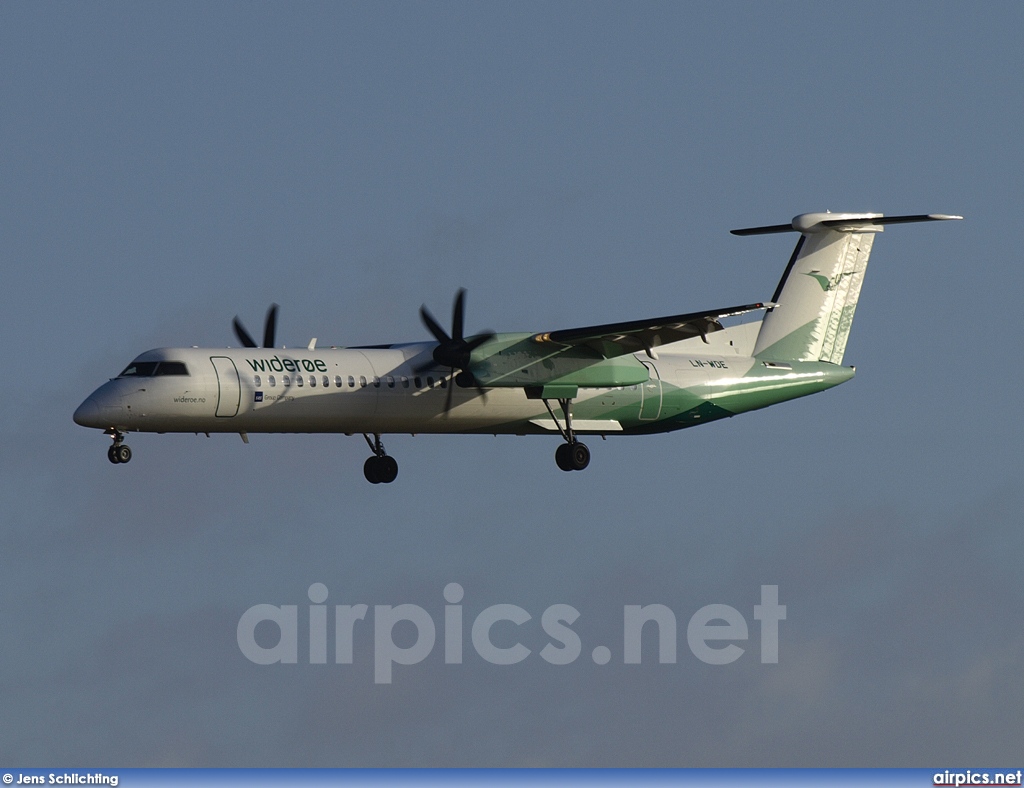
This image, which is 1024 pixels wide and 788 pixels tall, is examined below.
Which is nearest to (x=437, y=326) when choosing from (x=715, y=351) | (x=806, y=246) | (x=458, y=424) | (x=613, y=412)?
(x=458, y=424)

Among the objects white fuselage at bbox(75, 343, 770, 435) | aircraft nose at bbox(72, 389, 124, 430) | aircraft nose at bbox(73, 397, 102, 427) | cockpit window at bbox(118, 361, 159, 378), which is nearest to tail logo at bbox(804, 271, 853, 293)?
white fuselage at bbox(75, 343, 770, 435)

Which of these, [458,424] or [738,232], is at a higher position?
[738,232]

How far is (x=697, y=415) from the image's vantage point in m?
38.2

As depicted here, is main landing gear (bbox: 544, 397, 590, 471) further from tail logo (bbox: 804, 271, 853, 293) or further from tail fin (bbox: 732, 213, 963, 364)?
tail logo (bbox: 804, 271, 853, 293)

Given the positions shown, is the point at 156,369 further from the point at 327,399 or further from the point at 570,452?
the point at 570,452

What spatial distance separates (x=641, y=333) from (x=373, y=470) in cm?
609

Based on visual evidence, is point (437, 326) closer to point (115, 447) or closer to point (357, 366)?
point (357, 366)

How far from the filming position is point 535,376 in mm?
35719

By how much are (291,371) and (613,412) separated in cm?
711

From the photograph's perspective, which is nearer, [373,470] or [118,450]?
[118,450]

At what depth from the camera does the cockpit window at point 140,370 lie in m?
32.6

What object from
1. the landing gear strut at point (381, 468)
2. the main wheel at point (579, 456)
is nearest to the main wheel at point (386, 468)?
the landing gear strut at point (381, 468)

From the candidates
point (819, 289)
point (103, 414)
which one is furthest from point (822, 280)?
point (103, 414)

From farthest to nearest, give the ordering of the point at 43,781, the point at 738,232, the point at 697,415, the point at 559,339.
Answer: the point at 738,232
the point at 697,415
the point at 559,339
the point at 43,781
